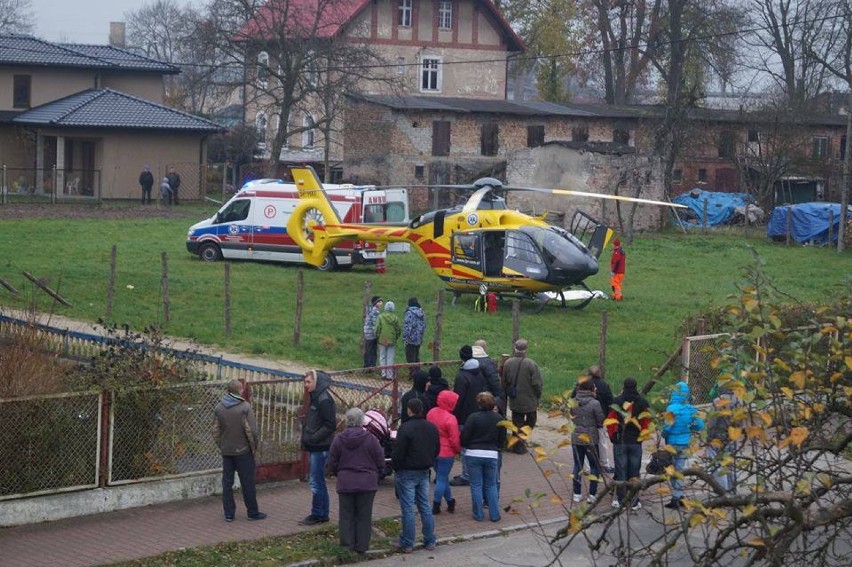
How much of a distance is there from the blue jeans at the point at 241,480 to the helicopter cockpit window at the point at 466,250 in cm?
1493

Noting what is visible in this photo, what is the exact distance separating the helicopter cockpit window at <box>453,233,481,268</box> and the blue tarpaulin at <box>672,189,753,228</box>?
958 inches

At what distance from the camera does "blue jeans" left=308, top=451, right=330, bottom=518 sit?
13.2m

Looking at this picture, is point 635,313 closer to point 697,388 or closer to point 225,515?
point 697,388

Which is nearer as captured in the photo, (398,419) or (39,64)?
(398,419)

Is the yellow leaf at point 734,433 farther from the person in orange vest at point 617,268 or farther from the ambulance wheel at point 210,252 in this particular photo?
the ambulance wheel at point 210,252

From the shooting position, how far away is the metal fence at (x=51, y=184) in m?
47.8

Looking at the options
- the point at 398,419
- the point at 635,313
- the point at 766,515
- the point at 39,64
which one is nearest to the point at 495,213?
the point at 635,313

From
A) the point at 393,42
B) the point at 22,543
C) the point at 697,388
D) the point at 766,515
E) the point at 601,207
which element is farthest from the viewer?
the point at 393,42

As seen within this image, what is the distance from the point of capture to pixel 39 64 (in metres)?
51.2

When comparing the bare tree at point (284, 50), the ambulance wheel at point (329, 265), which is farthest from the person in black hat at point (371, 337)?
the bare tree at point (284, 50)

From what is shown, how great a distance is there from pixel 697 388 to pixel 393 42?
50.6 m

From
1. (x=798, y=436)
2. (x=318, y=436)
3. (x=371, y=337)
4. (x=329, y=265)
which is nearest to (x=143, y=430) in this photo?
(x=318, y=436)

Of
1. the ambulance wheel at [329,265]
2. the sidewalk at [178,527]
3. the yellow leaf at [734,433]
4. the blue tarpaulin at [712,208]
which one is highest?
the blue tarpaulin at [712,208]

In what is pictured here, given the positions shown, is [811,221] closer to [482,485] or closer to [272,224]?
[272,224]
